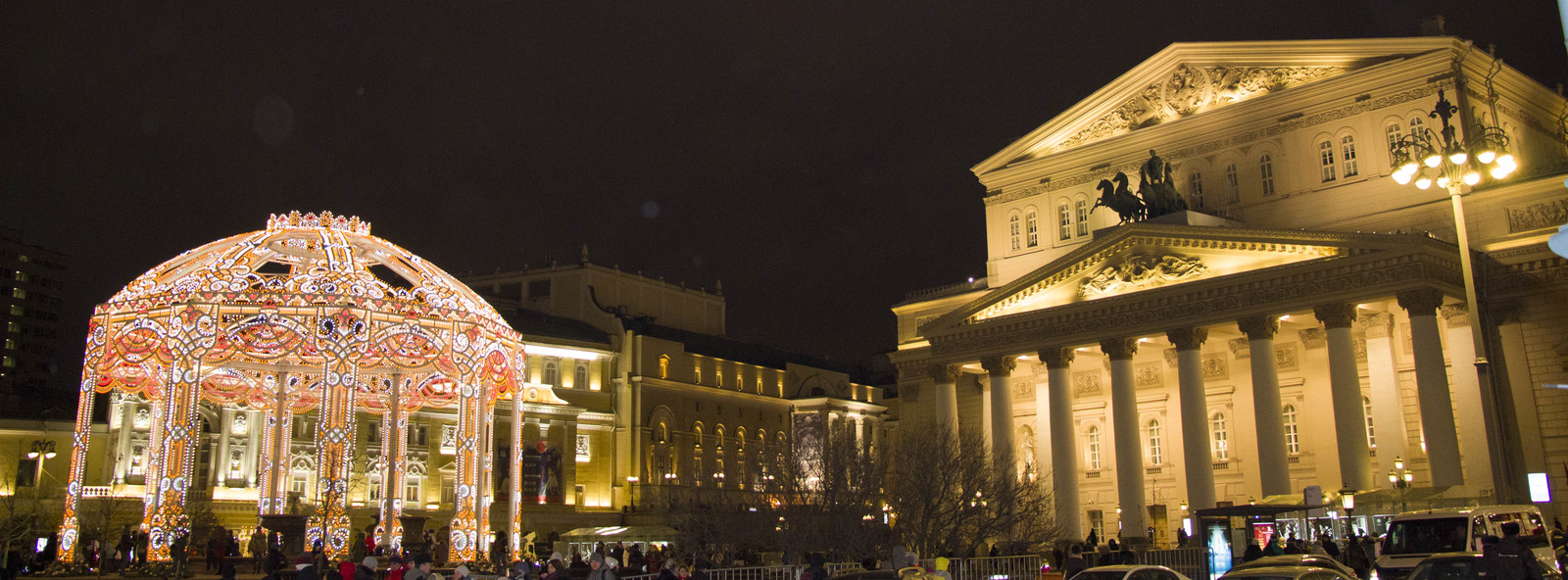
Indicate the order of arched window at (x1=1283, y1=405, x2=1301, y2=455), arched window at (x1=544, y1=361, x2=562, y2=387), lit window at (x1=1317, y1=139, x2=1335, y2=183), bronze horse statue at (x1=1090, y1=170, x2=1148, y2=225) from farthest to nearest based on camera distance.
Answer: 1. arched window at (x1=544, y1=361, x2=562, y2=387)
2. bronze horse statue at (x1=1090, y1=170, x2=1148, y2=225)
3. lit window at (x1=1317, y1=139, x2=1335, y2=183)
4. arched window at (x1=1283, y1=405, x2=1301, y2=455)

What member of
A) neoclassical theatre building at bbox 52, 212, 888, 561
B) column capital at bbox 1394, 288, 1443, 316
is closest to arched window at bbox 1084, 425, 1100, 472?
neoclassical theatre building at bbox 52, 212, 888, 561

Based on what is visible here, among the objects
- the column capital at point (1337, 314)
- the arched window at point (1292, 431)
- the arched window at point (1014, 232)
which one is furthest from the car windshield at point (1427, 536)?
the arched window at point (1014, 232)

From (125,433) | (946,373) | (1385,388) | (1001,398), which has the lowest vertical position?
(1385,388)

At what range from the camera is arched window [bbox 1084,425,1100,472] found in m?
42.1

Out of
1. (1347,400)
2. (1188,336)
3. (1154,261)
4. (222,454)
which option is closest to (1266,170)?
(1154,261)

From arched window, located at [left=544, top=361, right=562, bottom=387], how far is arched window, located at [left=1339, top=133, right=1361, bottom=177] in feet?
116

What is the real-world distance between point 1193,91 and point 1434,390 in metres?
14.6

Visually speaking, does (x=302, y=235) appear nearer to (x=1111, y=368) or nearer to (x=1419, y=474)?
(x=1111, y=368)

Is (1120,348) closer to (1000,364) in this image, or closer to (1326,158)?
(1000,364)

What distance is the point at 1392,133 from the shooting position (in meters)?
36.2

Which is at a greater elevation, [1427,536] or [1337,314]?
[1337,314]

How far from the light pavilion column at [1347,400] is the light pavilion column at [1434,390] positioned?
1.41m

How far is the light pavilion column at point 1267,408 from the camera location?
103 ft

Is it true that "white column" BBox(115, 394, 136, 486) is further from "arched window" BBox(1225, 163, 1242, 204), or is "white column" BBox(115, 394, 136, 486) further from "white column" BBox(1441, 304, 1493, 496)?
"white column" BBox(1441, 304, 1493, 496)
